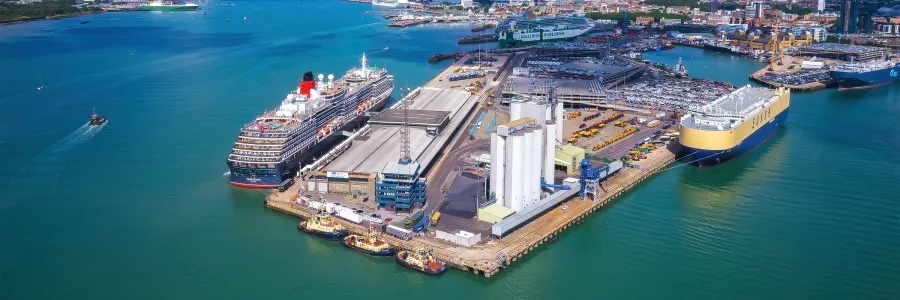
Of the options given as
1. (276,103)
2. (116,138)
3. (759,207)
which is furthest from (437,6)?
(759,207)

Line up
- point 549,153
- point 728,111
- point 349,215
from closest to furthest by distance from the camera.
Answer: point 349,215 < point 549,153 < point 728,111

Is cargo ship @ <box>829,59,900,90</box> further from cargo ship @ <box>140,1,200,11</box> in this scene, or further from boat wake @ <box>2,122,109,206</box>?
cargo ship @ <box>140,1,200,11</box>

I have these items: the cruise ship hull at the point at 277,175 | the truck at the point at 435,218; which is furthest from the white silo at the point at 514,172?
the cruise ship hull at the point at 277,175

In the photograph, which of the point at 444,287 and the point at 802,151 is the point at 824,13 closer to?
the point at 802,151

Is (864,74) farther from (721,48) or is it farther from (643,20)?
(643,20)

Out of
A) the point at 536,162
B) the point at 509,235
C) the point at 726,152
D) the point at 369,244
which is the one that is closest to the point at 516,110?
the point at 536,162

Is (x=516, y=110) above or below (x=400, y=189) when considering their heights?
above

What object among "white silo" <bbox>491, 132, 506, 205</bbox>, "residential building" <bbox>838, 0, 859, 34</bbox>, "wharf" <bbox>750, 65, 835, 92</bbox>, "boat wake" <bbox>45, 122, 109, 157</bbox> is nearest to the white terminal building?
"white silo" <bbox>491, 132, 506, 205</bbox>
